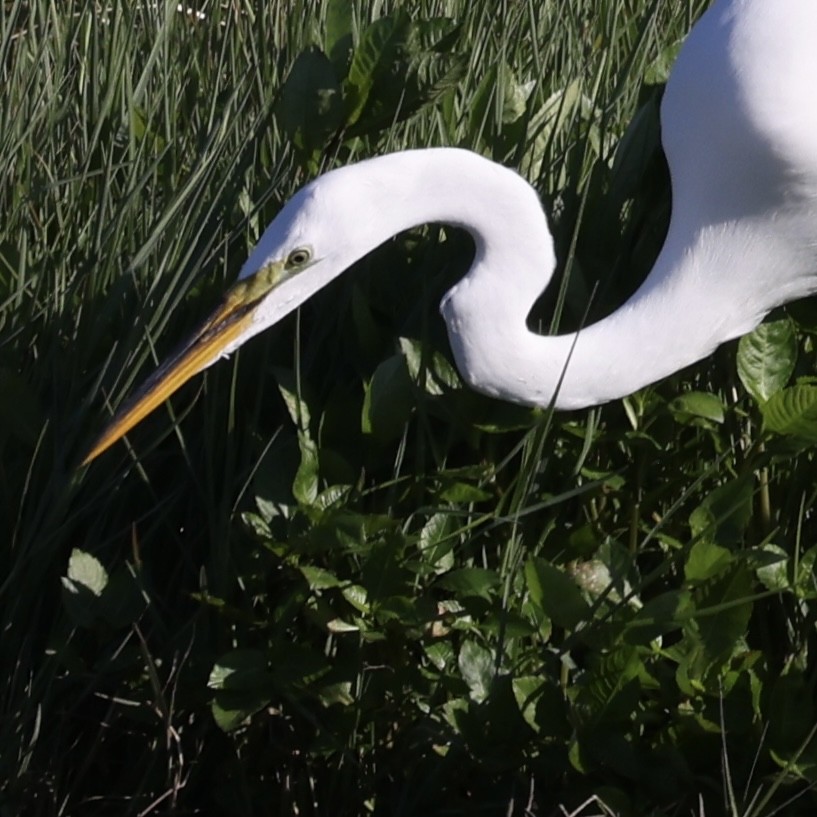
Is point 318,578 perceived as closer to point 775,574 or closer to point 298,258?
point 298,258

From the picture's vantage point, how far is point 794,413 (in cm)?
169

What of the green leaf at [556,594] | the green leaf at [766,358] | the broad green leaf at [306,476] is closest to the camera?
the green leaf at [556,594]

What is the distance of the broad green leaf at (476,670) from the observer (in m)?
1.64

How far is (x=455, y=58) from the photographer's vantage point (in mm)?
1837

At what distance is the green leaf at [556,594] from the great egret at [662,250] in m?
0.20

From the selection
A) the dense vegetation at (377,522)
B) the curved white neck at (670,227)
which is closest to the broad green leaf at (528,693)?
the dense vegetation at (377,522)

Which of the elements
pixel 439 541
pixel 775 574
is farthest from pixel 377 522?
pixel 775 574

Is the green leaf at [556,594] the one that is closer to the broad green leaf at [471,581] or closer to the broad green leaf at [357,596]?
the broad green leaf at [471,581]

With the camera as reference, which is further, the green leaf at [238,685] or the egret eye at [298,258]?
the green leaf at [238,685]

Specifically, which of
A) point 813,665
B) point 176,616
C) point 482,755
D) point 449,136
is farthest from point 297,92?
point 813,665

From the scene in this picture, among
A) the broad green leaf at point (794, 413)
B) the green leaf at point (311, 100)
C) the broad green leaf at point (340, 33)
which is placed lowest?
the broad green leaf at point (794, 413)

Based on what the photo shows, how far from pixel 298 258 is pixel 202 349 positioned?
15 cm

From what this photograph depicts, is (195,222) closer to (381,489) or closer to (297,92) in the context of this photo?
(297,92)

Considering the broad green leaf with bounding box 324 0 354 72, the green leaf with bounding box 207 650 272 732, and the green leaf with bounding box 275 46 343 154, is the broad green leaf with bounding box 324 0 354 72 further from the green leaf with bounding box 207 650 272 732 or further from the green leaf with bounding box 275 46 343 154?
the green leaf with bounding box 207 650 272 732
